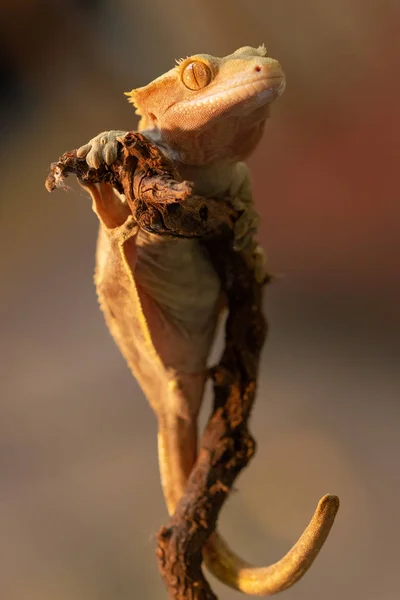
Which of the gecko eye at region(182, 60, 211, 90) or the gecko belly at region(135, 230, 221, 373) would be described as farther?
the gecko belly at region(135, 230, 221, 373)

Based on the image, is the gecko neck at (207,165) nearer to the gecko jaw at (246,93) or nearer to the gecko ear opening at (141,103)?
the gecko ear opening at (141,103)

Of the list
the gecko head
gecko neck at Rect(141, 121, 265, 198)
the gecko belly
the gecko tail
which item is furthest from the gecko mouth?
the gecko tail

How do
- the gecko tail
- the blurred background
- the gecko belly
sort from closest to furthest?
the gecko belly
the gecko tail
the blurred background

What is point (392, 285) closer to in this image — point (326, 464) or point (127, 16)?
point (326, 464)

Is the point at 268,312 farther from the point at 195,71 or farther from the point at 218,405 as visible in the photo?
the point at 195,71

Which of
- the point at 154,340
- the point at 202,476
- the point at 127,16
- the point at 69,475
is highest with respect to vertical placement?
the point at 127,16

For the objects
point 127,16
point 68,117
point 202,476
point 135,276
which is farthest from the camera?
point 68,117

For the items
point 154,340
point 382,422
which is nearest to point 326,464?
point 382,422

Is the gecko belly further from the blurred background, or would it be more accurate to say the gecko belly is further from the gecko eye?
the blurred background
